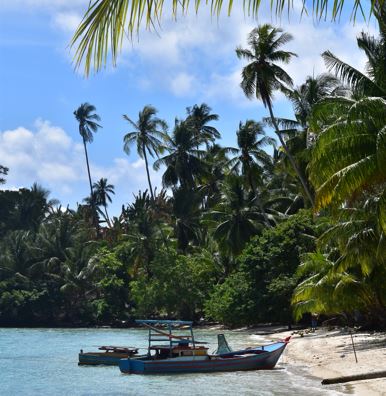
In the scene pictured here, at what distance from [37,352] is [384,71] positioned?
27.8m

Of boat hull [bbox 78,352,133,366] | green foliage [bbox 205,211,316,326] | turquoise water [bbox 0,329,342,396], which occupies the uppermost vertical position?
green foliage [bbox 205,211,316,326]

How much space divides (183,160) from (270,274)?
22.6 m

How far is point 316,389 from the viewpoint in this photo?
1684 centimetres

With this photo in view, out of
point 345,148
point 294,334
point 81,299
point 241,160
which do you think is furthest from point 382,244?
point 81,299

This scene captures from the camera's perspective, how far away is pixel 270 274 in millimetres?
41031

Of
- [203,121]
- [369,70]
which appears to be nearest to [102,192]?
[203,121]

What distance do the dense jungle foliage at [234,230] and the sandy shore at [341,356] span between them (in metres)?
1.48

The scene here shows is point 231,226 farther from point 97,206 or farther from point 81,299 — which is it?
point 97,206

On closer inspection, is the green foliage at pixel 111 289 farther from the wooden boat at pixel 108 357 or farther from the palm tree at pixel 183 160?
the wooden boat at pixel 108 357

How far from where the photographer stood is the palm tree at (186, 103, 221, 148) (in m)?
67.9

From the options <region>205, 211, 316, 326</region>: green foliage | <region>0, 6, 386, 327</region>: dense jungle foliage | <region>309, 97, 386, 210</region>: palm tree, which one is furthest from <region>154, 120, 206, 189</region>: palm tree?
<region>309, 97, 386, 210</region>: palm tree

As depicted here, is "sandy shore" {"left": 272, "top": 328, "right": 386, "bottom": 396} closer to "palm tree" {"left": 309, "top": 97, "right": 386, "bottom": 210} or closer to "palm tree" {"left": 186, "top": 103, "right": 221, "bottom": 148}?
"palm tree" {"left": 309, "top": 97, "right": 386, "bottom": 210}

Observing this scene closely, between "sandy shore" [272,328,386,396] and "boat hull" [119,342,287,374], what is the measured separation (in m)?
1.67

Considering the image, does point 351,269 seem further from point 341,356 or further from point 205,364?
point 205,364
